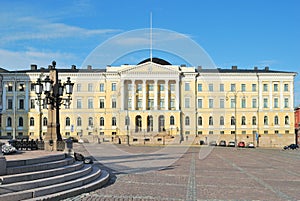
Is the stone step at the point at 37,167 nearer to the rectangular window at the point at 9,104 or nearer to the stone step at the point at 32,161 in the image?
the stone step at the point at 32,161

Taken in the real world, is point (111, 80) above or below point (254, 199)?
above

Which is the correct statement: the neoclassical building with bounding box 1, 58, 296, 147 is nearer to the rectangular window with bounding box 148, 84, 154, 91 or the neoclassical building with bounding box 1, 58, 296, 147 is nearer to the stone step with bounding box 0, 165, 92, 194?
the rectangular window with bounding box 148, 84, 154, 91

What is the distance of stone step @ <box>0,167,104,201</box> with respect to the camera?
9641mm

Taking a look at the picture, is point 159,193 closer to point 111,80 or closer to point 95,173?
point 95,173

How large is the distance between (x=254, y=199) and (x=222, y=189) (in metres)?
1.85

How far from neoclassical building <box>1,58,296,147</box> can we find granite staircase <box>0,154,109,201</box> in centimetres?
6103

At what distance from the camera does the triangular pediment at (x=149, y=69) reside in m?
76.1

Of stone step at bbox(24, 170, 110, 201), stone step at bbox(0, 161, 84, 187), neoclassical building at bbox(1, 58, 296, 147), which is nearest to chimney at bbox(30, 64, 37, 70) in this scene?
neoclassical building at bbox(1, 58, 296, 147)

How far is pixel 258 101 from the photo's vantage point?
3130 inches

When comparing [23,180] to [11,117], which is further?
[11,117]

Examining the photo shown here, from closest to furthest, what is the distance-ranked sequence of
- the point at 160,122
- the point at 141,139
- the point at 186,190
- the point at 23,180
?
the point at 23,180, the point at 186,190, the point at 141,139, the point at 160,122

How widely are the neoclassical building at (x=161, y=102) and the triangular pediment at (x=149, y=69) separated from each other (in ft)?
0.63

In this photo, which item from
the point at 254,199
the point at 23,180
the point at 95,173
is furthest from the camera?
the point at 95,173

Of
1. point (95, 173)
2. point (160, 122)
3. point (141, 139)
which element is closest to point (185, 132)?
point (160, 122)
